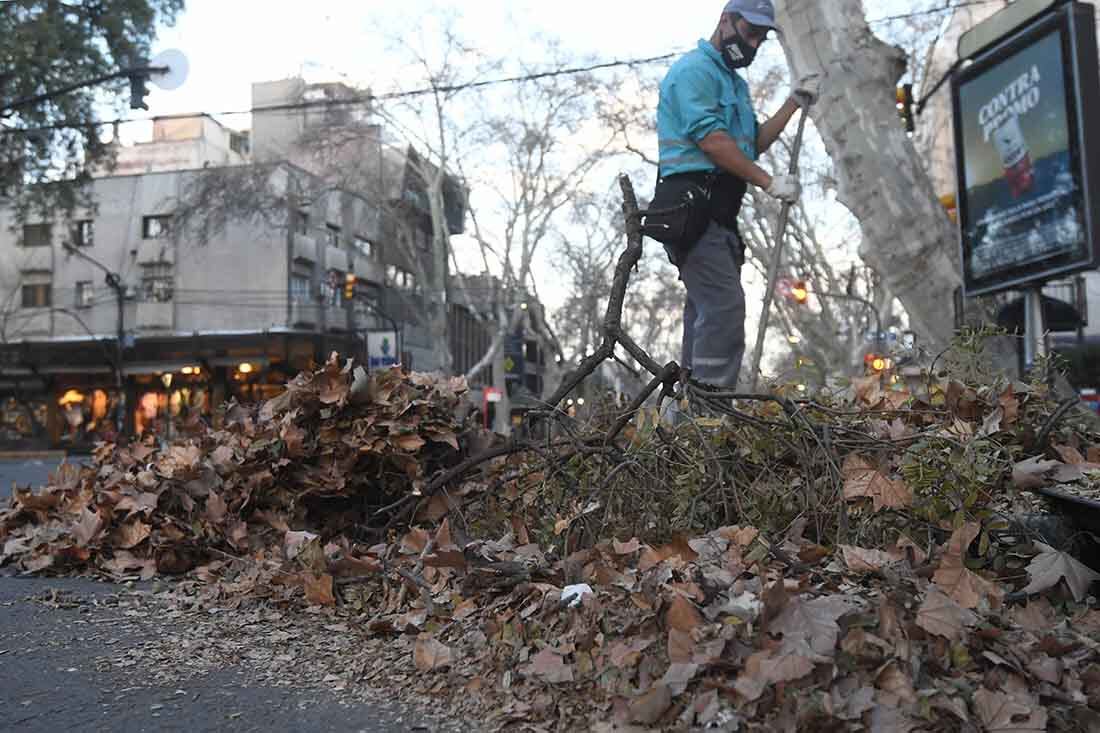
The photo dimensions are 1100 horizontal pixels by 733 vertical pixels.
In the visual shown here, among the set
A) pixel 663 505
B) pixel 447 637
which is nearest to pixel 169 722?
pixel 447 637

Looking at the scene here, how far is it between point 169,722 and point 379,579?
87cm

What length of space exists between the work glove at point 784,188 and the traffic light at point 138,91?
12.5 m

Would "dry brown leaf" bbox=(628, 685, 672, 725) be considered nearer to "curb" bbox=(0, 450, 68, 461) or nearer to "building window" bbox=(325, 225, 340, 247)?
"curb" bbox=(0, 450, 68, 461)

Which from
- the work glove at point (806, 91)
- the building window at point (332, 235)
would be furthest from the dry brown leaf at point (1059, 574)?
the building window at point (332, 235)

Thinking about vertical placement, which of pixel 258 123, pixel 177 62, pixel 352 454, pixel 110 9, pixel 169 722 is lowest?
pixel 169 722

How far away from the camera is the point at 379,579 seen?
274cm

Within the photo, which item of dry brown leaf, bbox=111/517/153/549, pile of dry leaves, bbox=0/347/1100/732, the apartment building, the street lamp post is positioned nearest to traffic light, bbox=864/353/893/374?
pile of dry leaves, bbox=0/347/1100/732

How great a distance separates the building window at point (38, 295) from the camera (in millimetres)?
37125

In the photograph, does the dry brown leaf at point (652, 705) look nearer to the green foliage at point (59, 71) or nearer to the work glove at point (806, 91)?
the work glove at point (806, 91)

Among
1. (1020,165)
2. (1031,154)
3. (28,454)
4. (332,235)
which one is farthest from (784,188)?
(28,454)

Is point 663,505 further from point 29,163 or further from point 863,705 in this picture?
point 29,163

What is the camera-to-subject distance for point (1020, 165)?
738 centimetres

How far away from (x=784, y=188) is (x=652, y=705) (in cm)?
286

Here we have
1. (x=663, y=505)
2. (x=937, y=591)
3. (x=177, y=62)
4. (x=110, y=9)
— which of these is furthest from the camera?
(x=110, y=9)
